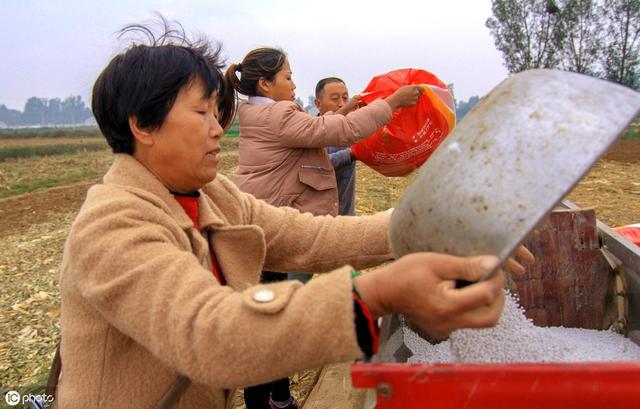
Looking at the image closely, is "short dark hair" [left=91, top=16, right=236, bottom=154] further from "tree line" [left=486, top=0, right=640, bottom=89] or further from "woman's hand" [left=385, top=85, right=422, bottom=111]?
"tree line" [left=486, top=0, right=640, bottom=89]

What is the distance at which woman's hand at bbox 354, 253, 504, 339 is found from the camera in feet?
3.02

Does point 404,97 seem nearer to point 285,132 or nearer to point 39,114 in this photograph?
point 285,132

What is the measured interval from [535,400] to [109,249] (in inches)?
33.5

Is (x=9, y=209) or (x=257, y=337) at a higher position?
(x=257, y=337)

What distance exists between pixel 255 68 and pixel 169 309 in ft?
7.02

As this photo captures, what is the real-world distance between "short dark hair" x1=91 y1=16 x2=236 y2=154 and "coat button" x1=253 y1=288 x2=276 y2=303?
539 mm

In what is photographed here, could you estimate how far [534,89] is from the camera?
1.08 metres

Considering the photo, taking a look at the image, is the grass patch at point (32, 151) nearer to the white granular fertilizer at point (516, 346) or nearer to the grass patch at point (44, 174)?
the grass patch at point (44, 174)

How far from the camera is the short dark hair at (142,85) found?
4.16 ft

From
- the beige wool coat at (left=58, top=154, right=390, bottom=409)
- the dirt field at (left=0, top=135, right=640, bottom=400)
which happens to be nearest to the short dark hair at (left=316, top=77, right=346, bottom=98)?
the dirt field at (left=0, top=135, right=640, bottom=400)

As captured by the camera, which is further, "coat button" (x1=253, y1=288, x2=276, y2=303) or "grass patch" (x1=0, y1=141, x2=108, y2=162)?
"grass patch" (x1=0, y1=141, x2=108, y2=162)

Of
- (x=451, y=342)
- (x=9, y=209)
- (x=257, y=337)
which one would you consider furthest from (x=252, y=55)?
(x=9, y=209)

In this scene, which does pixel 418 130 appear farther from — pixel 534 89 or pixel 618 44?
pixel 618 44

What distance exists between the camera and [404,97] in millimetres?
2898
